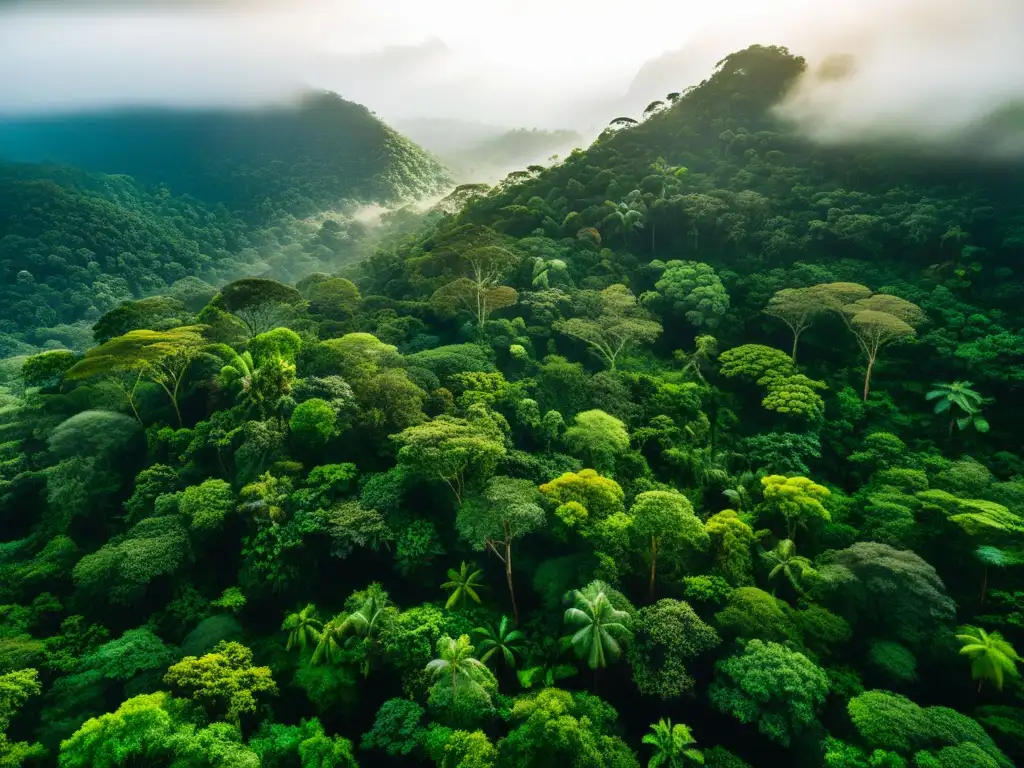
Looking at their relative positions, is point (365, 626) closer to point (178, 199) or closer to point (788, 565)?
point (788, 565)

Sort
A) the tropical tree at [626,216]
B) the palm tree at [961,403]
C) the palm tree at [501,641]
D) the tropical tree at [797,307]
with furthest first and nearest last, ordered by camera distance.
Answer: the tropical tree at [626,216], the tropical tree at [797,307], the palm tree at [961,403], the palm tree at [501,641]

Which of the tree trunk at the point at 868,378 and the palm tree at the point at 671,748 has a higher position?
the tree trunk at the point at 868,378

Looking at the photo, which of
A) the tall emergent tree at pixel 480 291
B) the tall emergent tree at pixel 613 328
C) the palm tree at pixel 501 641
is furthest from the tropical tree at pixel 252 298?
the palm tree at pixel 501 641

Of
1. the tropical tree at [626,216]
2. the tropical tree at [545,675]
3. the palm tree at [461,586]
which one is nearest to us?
the tropical tree at [545,675]

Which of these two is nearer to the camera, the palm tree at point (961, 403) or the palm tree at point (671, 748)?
the palm tree at point (671, 748)

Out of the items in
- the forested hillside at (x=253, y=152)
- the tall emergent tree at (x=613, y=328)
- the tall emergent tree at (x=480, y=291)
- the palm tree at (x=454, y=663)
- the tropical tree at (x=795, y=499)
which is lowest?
the palm tree at (x=454, y=663)

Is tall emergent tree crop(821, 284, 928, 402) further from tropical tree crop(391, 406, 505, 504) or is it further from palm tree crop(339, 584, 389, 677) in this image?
palm tree crop(339, 584, 389, 677)

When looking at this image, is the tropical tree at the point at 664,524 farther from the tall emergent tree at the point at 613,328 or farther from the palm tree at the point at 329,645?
the tall emergent tree at the point at 613,328

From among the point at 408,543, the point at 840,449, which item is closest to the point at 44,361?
the point at 408,543
